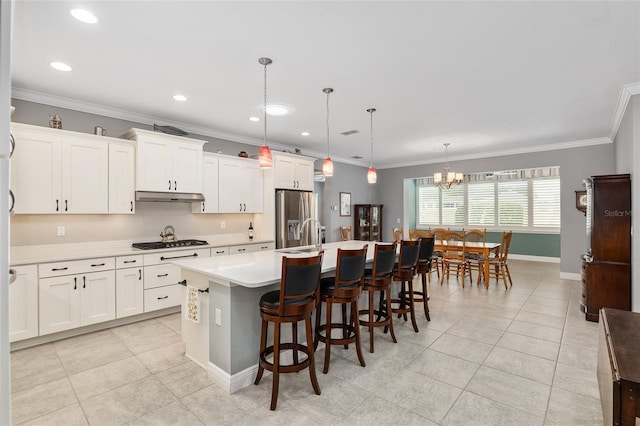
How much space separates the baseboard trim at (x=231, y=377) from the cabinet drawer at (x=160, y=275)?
6.04ft

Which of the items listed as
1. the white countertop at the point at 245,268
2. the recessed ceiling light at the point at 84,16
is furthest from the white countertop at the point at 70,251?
the recessed ceiling light at the point at 84,16

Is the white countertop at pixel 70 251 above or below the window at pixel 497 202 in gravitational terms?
below

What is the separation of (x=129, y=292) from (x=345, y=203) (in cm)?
537

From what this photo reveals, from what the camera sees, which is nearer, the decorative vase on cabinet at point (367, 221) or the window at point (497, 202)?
the window at point (497, 202)

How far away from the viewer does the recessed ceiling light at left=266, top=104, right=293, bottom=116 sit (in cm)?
394

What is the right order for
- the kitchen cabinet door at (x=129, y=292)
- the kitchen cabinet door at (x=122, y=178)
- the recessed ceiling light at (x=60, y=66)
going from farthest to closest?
the kitchen cabinet door at (x=122, y=178) → the kitchen cabinet door at (x=129, y=292) → the recessed ceiling light at (x=60, y=66)

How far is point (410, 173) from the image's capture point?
8.63 meters

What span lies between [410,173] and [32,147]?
7.72m

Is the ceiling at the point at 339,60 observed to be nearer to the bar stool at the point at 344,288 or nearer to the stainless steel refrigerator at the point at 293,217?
the stainless steel refrigerator at the point at 293,217

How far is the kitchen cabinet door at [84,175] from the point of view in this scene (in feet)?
11.6

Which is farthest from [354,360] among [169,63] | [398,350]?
[169,63]

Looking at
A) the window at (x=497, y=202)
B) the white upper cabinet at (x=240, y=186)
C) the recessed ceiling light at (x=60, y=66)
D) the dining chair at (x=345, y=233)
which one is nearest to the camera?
the recessed ceiling light at (x=60, y=66)

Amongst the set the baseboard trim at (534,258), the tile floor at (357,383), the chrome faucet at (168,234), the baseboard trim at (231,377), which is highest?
the chrome faucet at (168,234)

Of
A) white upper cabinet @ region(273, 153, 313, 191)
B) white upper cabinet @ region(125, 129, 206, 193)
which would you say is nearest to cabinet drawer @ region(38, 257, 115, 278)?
white upper cabinet @ region(125, 129, 206, 193)
